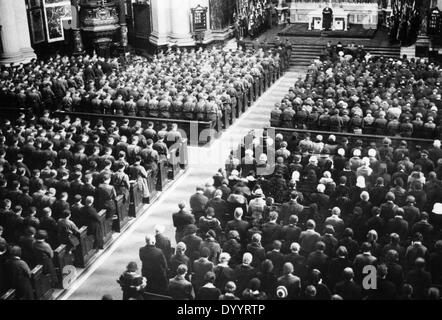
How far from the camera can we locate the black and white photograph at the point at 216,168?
1035 centimetres

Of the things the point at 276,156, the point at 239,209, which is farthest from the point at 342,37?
the point at 239,209

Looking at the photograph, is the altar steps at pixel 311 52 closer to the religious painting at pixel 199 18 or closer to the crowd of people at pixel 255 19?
the crowd of people at pixel 255 19

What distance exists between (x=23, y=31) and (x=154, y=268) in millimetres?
20400

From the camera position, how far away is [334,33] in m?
31.7

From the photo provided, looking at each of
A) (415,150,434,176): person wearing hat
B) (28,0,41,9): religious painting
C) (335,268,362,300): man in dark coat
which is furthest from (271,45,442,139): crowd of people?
(28,0,41,9): religious painting

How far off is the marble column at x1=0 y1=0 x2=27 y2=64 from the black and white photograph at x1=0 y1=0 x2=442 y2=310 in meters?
0.06

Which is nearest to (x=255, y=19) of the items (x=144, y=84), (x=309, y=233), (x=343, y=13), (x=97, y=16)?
(x=343, y=13)

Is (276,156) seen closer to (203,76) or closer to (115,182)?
(115,182)

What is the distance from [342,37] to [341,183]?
19470mm

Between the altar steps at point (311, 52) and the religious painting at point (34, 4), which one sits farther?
the religious painting at point (34, 4)

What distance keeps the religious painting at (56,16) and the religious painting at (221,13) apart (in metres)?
7.41

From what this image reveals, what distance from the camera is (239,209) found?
39.1 feet

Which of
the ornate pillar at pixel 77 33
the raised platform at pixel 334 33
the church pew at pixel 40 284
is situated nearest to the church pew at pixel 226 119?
the church pew at pixel 40 284

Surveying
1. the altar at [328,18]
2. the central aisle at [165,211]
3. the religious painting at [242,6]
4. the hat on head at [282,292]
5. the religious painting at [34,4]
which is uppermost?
the religious painting at [34,4]
